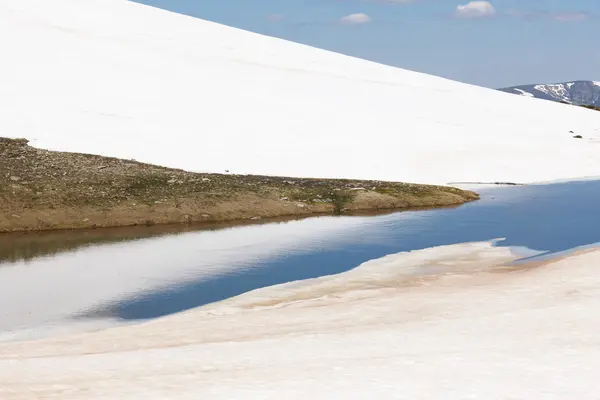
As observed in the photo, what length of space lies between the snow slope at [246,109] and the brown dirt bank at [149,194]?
22.4ft

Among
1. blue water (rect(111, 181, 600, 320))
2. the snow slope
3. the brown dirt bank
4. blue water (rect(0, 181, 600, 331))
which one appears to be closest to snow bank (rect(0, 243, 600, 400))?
blue water (rect(111, 181, 600, 320))

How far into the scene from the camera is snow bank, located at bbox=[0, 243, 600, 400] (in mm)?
16266

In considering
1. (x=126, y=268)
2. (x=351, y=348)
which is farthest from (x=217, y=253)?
(x=351, y=348)

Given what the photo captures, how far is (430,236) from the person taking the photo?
130ft

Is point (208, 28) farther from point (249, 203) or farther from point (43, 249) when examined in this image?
point (43, 249)

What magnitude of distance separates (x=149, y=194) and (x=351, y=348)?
28.7 m

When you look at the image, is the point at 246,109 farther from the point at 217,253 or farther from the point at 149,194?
the point at 217,253

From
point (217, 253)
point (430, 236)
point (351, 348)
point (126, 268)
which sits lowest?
point (351, 348)

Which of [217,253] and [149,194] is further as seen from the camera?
[149,194]

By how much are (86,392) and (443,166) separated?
55.4 m

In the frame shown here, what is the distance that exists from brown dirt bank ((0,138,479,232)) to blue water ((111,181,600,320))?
3.87 meters

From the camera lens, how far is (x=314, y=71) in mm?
96938

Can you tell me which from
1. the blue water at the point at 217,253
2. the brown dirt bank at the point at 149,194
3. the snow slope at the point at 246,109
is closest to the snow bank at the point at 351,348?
the blue water at the point at 217,253

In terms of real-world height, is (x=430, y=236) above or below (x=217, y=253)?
above
